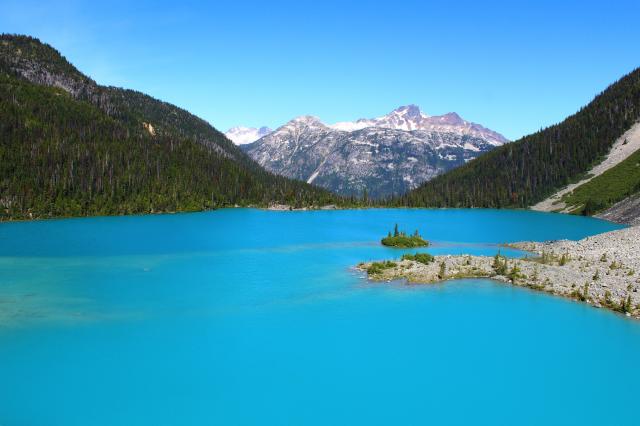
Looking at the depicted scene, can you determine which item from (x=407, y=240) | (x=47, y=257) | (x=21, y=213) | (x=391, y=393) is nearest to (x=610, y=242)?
(x=407, y=240)

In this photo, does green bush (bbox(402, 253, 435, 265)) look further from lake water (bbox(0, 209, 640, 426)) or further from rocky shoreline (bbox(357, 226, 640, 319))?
lake water (bbox(0, 209, 640, 426))

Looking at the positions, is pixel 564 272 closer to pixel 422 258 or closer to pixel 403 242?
pixel 422 258

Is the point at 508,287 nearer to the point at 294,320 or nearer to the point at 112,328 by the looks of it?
the point at 294,320

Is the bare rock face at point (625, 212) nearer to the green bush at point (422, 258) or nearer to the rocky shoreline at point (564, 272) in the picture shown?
the rocky shoreline at point (564, 272)

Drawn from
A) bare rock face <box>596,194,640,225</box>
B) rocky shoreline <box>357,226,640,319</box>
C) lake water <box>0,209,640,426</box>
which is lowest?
lake water <box>0,209,640,426</box>

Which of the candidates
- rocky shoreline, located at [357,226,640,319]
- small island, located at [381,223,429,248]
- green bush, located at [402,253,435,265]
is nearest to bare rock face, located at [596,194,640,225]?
rocky shoreline, located at [357,226,640,319]

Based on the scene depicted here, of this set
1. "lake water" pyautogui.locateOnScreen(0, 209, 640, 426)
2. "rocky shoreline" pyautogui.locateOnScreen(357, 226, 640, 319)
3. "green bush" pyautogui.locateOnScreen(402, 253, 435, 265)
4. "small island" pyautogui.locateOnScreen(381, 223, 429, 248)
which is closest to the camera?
"lake water" pyautogui.locateOnScreen(0, 209, 640, 426)

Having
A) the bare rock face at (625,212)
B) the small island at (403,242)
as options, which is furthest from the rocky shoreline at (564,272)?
the bare rock face at (625,212)
